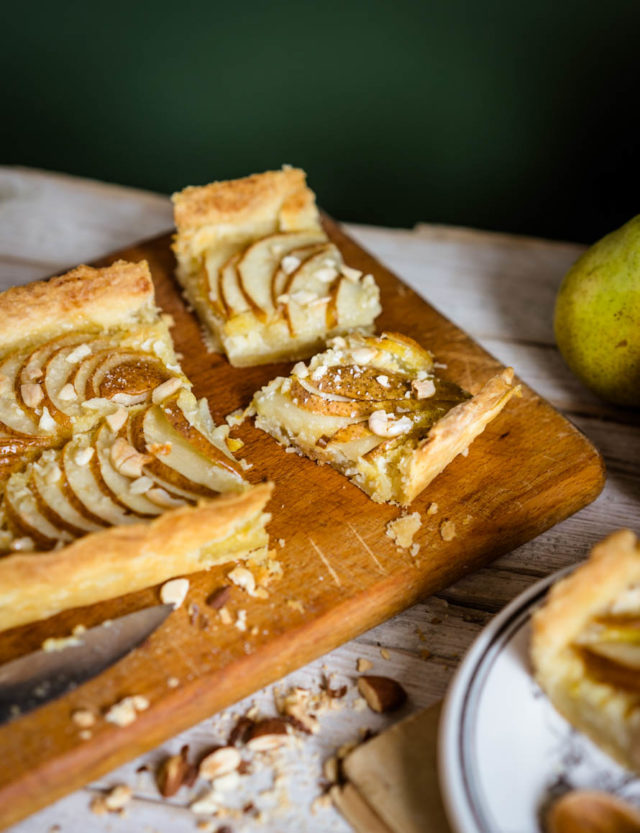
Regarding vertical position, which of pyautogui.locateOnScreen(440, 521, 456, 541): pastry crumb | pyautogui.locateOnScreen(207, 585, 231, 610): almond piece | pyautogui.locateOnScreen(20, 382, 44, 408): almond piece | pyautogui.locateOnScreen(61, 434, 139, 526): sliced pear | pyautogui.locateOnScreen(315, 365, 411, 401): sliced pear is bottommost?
pyautogui.locateOnScreen(207, 585, 231, 610): almond piece

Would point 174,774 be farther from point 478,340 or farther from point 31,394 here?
point 478,340

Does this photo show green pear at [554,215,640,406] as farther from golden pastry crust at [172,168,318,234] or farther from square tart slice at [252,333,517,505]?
golden pastry crust at [172,168,318,234]

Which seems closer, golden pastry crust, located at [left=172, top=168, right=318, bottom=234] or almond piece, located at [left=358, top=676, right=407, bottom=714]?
almond piece, located at [left=358, top=676, right=407, bottom=714]

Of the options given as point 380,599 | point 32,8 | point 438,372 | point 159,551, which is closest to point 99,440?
point 159,551

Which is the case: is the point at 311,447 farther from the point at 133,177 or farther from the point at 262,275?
the point at 133,177

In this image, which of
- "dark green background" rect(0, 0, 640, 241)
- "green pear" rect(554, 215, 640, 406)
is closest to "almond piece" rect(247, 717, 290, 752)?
"green pear" rect(554, 215, 640, 406)

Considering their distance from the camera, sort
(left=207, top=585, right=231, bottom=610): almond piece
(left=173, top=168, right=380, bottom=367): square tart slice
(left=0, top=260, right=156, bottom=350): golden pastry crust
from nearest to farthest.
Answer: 1. (left=207, top=585, right=231, bottom=610): almond piece
2. (left=0, top=260, right=156, bottom=350): golden pastry crust
3. (left=173, top=168, right=380, bottom=367): square tart slice
